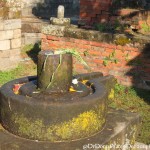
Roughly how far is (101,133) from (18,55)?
5.54 m

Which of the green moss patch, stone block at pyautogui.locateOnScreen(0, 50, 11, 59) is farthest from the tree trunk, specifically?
stone block at pyautogui.locateOnScreen(0, 50, 11, 59)

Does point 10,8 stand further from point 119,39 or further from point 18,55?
point 119,39

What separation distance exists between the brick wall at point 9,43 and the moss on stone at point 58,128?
5042 millimetres

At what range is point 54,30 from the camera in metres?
7.78

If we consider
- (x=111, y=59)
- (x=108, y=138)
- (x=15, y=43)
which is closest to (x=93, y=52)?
(x=111, y=59)

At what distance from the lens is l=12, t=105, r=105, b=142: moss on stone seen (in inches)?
134

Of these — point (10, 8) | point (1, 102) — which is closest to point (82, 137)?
point (1, 102)

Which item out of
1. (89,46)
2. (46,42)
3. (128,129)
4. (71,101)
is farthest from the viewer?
(46,42)

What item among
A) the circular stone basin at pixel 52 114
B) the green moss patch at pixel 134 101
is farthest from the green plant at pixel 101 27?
the circular stone basin at pixel 52 114

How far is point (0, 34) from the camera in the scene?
814 centimetres

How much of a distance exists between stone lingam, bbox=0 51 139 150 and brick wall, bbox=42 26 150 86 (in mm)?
3151

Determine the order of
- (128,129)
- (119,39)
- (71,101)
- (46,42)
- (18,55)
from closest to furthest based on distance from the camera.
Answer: (71,101), (128,129), (119,39), (46,42), (18,55)

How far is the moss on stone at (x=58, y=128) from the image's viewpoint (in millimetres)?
3410

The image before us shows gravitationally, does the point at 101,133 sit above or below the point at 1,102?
below
